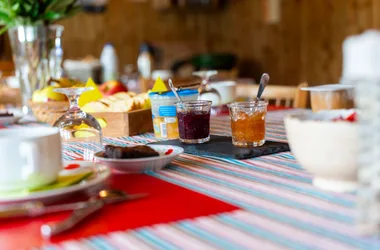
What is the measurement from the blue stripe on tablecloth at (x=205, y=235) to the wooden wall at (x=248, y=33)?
4.31m

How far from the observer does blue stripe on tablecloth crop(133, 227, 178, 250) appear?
632 mm

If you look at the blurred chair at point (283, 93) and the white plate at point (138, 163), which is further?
the blurred chair at point (283, 93)

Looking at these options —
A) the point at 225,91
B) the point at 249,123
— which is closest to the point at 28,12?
the point at 225,91

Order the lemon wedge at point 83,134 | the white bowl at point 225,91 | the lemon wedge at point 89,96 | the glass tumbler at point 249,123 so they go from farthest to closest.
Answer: the white bowl at point 225,91, the lemon wedge at point 89,96, the lemon wedge at point 83,134, the glass tumbler at point 249,123

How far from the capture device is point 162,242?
2.12 ft

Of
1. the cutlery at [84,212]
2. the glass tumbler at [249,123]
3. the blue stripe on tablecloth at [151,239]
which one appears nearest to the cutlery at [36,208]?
the cutlery at [84,212]

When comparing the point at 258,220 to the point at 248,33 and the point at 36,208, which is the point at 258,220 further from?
the point at 248,33

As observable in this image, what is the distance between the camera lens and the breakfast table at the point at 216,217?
0.64 metres

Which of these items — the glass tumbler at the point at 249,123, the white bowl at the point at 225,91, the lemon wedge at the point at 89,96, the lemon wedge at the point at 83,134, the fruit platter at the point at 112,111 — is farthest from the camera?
the white bowl at the point at 225,91

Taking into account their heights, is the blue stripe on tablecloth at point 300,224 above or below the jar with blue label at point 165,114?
below

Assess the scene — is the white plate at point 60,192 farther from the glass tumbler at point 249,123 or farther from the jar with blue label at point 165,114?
the jar with blue label at point 165,114

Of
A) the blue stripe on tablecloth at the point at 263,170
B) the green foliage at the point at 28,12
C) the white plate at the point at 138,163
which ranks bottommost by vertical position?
the blue stripe on tablecloth at the point at 263,170

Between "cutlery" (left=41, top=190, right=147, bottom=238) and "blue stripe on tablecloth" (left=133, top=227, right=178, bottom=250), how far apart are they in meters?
0.08

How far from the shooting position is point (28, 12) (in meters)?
2.28
